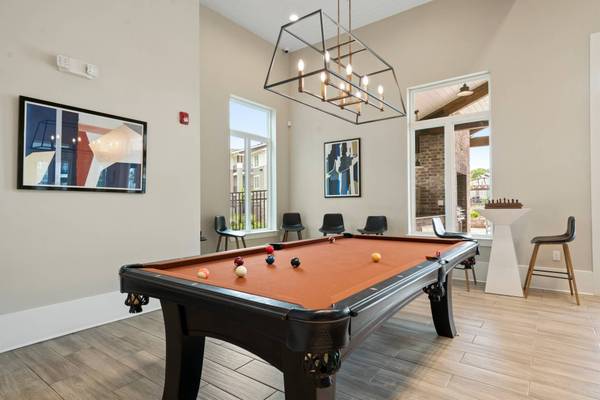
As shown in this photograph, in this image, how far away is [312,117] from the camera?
20.6 feet

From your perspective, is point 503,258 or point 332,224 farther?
point 332,224

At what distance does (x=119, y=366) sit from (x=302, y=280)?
5.00 feet

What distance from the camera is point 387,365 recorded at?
219 centimetres

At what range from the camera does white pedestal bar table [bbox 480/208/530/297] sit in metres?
Result: 3.80

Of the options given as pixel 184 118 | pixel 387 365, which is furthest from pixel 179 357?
pixel 184 118

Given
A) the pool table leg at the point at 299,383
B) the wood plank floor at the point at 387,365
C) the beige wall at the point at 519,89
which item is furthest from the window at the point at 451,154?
the pool table leg at the point at 299,383

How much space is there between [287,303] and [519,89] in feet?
15.2

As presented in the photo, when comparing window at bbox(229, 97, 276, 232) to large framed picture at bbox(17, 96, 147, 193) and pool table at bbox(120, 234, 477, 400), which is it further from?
pool table at bbox(120, 234, 477, 400)

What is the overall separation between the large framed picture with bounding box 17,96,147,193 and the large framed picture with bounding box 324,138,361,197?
3404 millimetres

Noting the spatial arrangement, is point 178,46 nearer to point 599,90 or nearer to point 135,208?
point 135,208

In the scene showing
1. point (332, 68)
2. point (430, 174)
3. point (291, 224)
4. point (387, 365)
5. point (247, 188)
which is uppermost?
point (332, 68)

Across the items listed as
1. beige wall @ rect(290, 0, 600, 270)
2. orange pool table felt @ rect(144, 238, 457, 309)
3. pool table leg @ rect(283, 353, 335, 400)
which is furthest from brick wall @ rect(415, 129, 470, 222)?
pool table leg @ rect(283, 353, 335, 400)

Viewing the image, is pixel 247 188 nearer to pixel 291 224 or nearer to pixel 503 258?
pixel 291 224

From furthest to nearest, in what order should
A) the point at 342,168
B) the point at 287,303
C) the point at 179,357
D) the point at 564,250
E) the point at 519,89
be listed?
the point at 342,168 < the point at 519,89 < the point at 564,250 < the point at 179,357 < the point at 287,303
